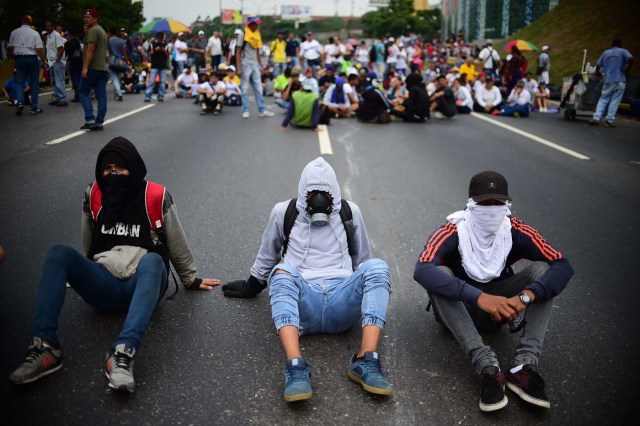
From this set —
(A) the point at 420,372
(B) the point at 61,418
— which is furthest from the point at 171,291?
(A) the point at 420,372

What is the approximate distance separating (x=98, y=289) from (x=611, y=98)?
46.2 ft

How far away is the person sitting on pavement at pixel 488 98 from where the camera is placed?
55.4 ft

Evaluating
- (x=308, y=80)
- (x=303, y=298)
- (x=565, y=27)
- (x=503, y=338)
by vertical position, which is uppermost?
(x=565, y=27)

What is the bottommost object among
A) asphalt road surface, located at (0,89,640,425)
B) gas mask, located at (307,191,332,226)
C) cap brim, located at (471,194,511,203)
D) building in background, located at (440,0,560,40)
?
asphalt road surface, located at (0,89,640,425)

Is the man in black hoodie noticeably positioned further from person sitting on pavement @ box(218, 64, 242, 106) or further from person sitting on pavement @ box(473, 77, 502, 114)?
person sitting on pavement @ box(473, 77, 502, 114)

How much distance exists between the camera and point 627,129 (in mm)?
13438

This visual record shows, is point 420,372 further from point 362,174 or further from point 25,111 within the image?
point 25,111

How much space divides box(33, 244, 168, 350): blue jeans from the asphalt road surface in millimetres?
241

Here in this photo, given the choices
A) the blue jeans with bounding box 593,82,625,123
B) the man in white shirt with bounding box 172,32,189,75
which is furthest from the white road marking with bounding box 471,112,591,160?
the man in white shirt with bounding box 172,32,189,75

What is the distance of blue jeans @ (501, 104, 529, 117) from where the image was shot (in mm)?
16047

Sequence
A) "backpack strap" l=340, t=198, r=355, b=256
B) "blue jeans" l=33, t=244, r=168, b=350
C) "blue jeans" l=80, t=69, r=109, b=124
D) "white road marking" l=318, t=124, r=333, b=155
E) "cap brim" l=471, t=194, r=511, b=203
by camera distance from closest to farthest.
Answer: "blue jeans" l=33, t=244, r=168, b=350, "cap brim" l=471, t=194, r=511, b=203, "backpack strap" l=340, t=198, r=355, b=256, "white road marking" l=318, t=124, r=333, b=155, "blue jeans" l=80, t=69, r=109, b=124

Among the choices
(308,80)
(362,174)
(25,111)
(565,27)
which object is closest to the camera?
(362,174)

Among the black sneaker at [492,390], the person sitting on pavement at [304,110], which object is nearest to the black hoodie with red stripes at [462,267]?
the black sneaker at [492,390]

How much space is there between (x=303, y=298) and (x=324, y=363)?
1.38ft
